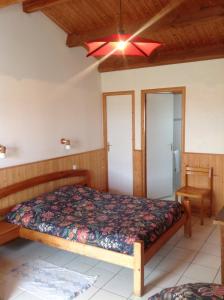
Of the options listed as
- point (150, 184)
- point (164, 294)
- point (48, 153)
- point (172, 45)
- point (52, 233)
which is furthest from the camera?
point (150, 184)

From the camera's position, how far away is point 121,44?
2.50 m

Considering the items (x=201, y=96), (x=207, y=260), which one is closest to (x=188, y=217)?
(x=207, y=260)

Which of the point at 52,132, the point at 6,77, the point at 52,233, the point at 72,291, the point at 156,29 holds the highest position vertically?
the point at 156,29

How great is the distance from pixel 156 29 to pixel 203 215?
2.81m

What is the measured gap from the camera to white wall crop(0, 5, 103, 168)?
12.1ft

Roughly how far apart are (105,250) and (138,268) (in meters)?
0.37

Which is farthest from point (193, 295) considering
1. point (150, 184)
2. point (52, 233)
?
point (150, 184)

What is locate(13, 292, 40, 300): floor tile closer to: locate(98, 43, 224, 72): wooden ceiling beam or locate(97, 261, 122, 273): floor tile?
locate(97, 261, 122, 273): floor tile

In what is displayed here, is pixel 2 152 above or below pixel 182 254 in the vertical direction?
above

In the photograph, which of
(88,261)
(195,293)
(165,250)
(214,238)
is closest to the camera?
(195,293)

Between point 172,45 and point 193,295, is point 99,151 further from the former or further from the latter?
point 193,295

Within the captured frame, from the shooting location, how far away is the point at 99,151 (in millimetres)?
5500

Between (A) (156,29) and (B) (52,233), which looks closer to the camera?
(B) (52,233)

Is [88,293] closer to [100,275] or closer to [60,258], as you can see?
[100,275]
